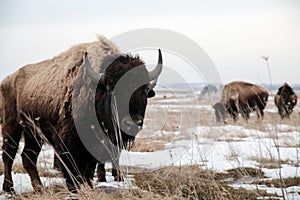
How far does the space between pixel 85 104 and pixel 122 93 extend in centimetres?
62

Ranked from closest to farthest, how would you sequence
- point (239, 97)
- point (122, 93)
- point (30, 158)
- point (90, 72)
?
point (122, 93)
point (90, 72)
point (30, 158)
point (239, 97)

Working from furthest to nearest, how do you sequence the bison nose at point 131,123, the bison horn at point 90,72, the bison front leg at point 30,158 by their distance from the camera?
the bison front leg at point 30,158 → the bison horn at point 90,72 → the bison nose at point 131,123

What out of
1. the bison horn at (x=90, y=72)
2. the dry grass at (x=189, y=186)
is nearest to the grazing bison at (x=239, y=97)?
the dry grass at (x=189, y=186)

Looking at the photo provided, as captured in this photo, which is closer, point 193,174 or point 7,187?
point 193,174

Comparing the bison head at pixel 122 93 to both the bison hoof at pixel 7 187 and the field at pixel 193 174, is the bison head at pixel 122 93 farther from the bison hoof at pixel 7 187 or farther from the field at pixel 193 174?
the bison hoof at pixel 7 187

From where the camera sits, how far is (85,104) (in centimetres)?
482

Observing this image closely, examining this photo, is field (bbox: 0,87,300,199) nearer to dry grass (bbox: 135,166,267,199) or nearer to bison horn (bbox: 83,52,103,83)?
dry grass (bbox: 135,166,267,199)

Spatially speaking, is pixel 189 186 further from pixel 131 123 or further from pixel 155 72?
pixel 155 72

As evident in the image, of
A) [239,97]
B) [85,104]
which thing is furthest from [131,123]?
[239,97]

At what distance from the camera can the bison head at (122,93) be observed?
4352 millimetres

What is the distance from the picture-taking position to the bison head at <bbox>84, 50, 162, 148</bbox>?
435 centimetres

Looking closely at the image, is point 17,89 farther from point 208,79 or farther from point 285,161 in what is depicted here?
point 285,161

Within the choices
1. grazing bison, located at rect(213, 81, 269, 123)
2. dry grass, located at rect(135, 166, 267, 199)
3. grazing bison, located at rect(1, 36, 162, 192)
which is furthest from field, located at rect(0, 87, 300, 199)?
grazing bison, located at rect(213, 81, 269, 123)

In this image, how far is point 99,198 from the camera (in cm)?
362
